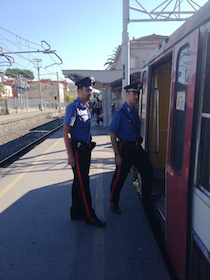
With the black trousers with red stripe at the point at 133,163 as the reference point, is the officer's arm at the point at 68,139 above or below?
above

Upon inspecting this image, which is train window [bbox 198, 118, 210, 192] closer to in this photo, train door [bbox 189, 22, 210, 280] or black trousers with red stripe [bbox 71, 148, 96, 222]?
train door [bbox 189, 22, 210, 280]

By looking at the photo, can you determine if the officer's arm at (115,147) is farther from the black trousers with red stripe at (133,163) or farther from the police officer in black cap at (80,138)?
the police officer in black cap at (80,138)

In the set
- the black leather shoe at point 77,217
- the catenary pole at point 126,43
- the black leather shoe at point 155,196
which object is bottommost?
the black leather shoe at point 77,217

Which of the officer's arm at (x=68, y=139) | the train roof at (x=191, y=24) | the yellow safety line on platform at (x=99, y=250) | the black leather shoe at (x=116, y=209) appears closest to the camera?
the train roof at (x=191, y=24)

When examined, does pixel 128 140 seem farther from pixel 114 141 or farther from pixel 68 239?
pixel 68 239

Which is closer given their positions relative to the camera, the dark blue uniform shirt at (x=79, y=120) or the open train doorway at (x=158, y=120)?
the dark blue uniform shirt at (x=79, y=120)

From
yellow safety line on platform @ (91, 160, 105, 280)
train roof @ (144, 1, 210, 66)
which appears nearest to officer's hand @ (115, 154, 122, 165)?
yellow safety line on platform @ (91, 160, 105, 280)

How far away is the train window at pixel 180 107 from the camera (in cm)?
221

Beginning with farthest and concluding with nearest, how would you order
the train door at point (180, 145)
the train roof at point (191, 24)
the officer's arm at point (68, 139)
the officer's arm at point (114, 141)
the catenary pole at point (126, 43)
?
the catenary pole at point (126, 43)
the officer's arm at point (114, 141)
the officer's arm at point (68, 139)
the train door at point (180, 145)
the train roof at point (191, 24)

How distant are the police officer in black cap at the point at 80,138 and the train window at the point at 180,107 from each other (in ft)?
4.45

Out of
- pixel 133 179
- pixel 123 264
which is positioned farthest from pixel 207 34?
pixel 133 179

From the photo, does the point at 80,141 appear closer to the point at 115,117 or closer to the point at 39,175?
the point at 115,117

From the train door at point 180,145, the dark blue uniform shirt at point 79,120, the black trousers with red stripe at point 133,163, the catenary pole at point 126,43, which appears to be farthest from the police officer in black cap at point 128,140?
the catenary pole at point 126,43

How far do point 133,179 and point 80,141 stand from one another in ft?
8.56
